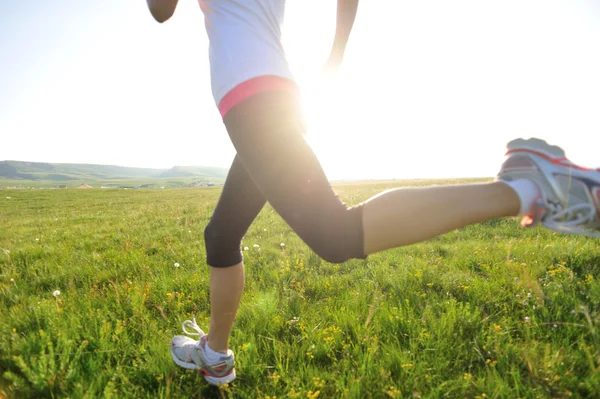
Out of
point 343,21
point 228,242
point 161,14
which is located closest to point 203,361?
point 228,242

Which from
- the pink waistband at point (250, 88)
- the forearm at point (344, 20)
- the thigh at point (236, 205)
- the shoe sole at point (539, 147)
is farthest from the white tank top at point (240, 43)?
the shoe sole at point (539, 147)

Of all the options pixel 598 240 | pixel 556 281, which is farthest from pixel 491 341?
pixel 598 240

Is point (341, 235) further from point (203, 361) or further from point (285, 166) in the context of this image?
point (203, 361)

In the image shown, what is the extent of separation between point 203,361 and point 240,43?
2.16 m

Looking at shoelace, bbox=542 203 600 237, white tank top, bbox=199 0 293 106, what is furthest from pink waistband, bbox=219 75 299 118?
shoelace, bbox=542 203 600 237

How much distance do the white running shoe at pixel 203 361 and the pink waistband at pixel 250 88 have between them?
1758 mm

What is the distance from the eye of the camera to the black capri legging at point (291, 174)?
153 cm

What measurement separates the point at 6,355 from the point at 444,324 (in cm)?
373

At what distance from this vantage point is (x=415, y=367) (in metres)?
2.31

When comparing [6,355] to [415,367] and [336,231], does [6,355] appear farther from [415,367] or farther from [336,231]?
[415,367]

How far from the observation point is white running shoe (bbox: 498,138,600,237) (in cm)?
138

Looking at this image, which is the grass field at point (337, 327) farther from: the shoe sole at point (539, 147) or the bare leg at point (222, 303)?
the shoe sole at point (539, 147)

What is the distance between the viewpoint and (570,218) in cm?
140

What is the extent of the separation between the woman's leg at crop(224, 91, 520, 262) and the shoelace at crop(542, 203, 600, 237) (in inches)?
5.6
